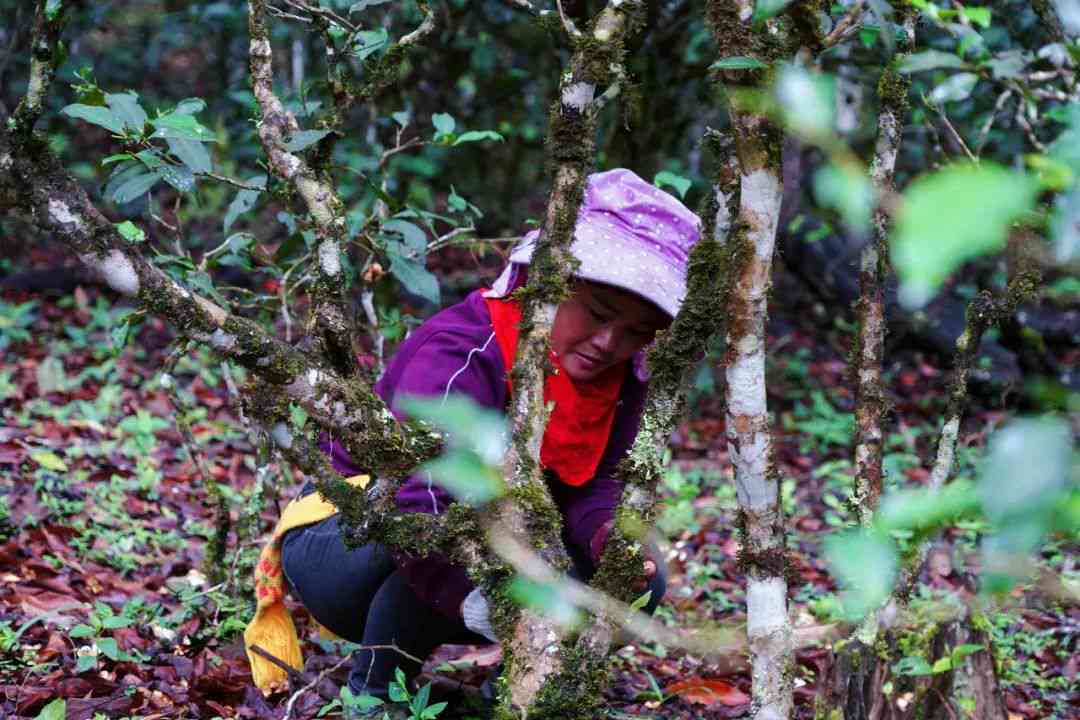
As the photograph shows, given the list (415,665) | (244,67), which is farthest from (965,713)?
(244,67)

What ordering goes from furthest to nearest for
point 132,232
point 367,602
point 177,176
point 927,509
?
point 367,602 < point 177,176 < point 132,232 < point 927,509

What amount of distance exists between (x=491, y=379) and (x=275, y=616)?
720 millimetres

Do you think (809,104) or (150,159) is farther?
(150,159)

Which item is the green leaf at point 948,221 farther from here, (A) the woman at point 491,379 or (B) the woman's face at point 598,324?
(B) the woman's face at point 598,324

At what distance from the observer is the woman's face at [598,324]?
2.23 m

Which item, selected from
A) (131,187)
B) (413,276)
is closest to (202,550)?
(413,276)

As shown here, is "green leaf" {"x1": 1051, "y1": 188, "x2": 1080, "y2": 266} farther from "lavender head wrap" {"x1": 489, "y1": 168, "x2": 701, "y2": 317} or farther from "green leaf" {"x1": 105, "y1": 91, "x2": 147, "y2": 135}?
"green leaf" {"x1": 105, "y1": 91, "x2": 147, "y2": 135}

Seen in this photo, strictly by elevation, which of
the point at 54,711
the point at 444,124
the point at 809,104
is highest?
the point at 444,124

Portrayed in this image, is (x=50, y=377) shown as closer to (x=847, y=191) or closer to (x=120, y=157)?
(x=120, y=157)

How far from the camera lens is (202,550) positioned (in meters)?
3.27

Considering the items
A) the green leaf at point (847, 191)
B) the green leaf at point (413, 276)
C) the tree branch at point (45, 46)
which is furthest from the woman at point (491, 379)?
the green leaf at point (847, 191)

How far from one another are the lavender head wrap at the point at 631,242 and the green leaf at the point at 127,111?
72 cm

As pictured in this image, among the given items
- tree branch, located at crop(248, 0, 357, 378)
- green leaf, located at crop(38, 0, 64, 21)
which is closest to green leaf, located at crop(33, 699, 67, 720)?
tree branch, located at crop(248, 0, 357, 378)

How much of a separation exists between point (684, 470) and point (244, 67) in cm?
476
